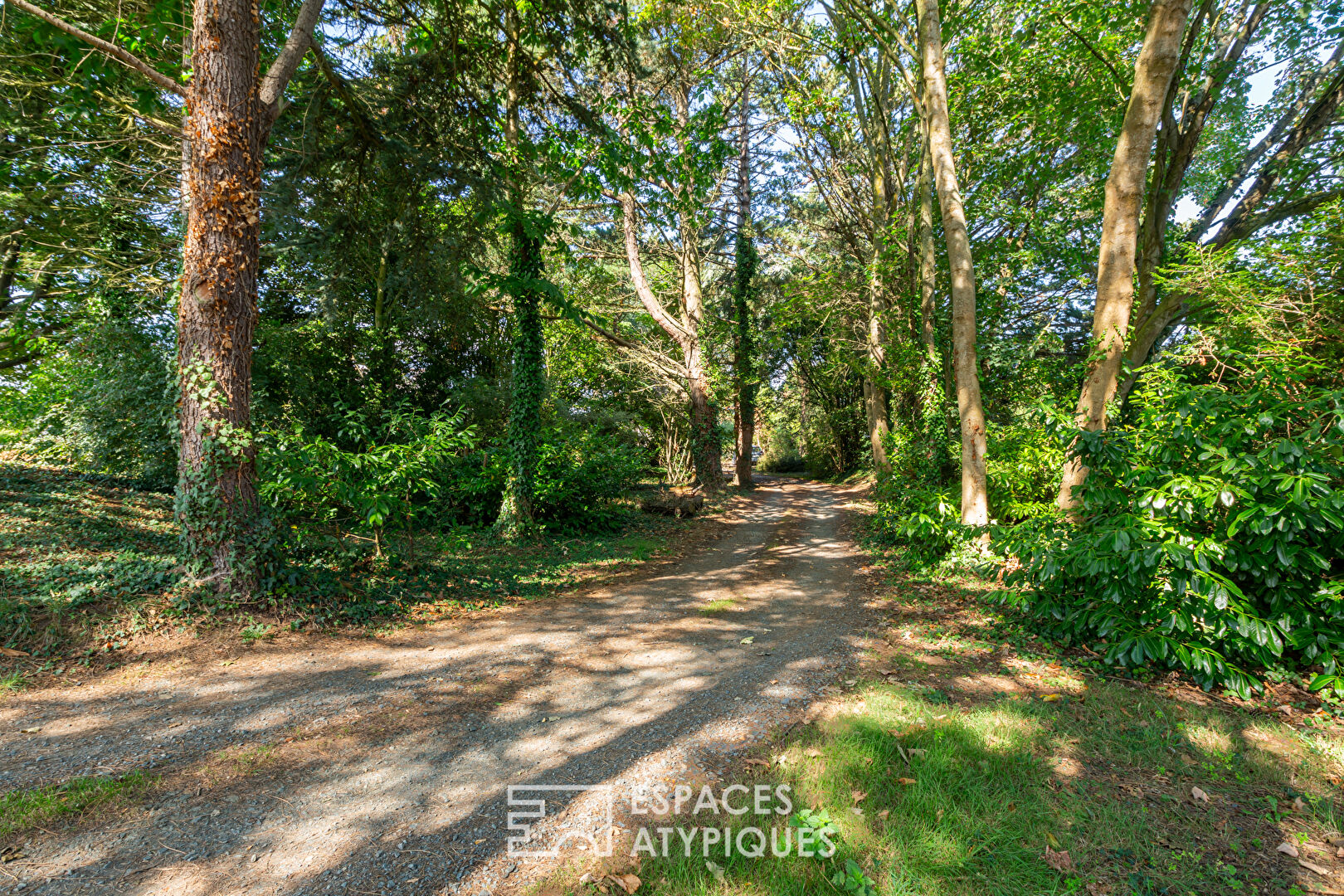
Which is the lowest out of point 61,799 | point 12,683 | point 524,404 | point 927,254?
point 61,799

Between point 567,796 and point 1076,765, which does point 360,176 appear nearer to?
point 567,796

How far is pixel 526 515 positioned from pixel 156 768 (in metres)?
7.49

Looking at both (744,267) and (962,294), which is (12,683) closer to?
(962,294)

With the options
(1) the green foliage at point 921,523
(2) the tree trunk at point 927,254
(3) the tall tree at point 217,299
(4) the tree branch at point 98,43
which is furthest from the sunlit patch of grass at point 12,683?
(2) the tree trunk at point 927,254

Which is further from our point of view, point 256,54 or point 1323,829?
point 256,54

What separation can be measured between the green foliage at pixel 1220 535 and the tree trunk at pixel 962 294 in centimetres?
313

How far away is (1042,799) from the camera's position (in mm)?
2924

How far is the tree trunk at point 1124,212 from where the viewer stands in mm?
5711

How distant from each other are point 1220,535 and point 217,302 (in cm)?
915

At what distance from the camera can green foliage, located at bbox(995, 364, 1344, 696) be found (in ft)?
12.6

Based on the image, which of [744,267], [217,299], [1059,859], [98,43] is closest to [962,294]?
[1059,859]

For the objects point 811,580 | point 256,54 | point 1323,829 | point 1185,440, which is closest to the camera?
point 1323,829

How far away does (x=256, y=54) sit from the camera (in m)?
5.66

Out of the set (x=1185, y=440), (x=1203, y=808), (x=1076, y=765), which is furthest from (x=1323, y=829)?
(x=1185, y=440)
